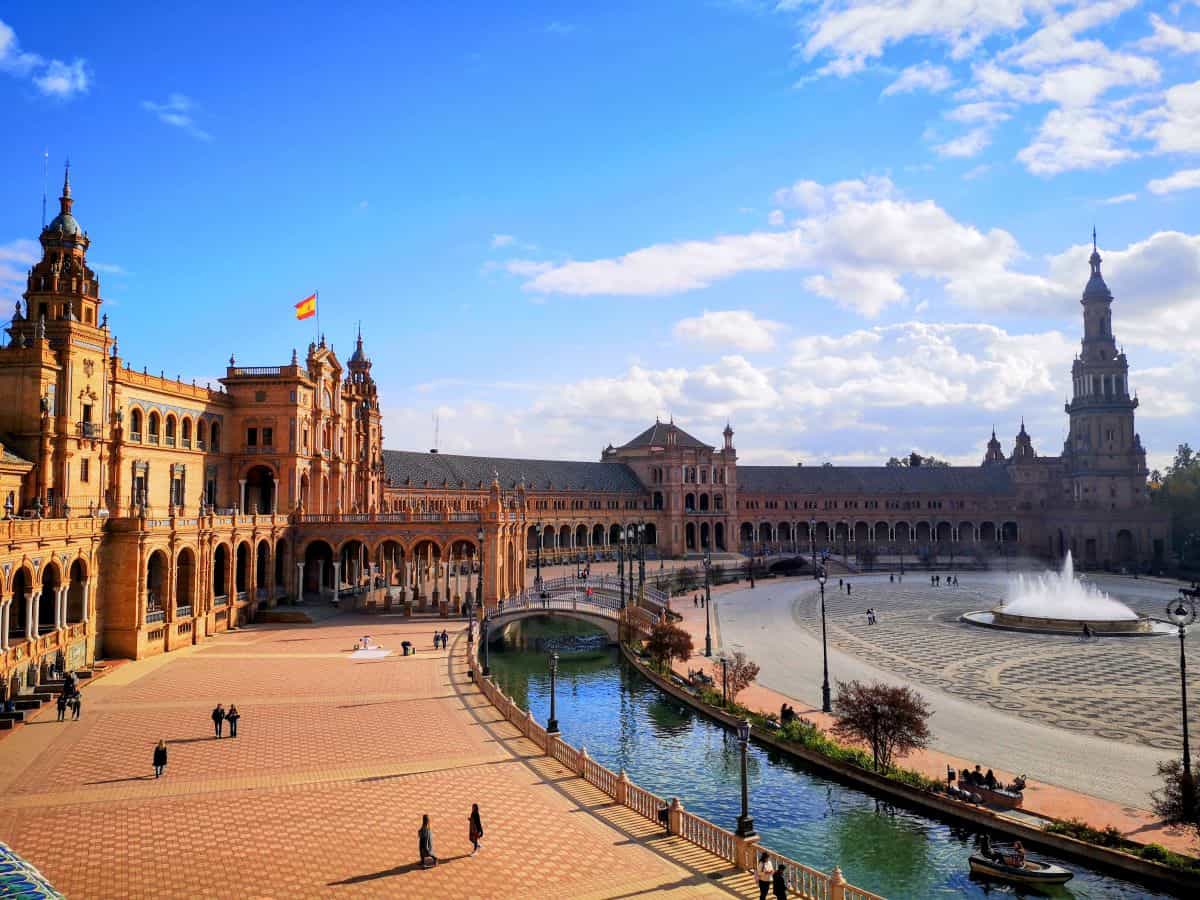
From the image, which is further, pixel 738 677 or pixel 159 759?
pixel 738 677

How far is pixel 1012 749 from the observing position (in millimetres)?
32094

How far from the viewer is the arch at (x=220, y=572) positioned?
5542 centimetres

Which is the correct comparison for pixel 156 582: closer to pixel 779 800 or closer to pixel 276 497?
pixel 276 497

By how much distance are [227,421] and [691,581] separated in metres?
49.0

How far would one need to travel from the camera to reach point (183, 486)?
197 feet

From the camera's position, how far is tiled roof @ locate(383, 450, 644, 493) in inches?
3871

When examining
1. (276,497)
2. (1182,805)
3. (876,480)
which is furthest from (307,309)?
(876,480)

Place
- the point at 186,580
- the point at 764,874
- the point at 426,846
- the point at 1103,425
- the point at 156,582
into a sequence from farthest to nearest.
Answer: the point at 1103,425 < the point at 156,582 < the point at 186,580 < the point at 426,846 < the point at 764,874

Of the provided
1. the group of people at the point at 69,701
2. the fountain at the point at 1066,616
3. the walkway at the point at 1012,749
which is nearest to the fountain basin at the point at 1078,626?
the fountain at the point at 1066,616

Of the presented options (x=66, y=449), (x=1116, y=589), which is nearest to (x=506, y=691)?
(x=66, y=449)

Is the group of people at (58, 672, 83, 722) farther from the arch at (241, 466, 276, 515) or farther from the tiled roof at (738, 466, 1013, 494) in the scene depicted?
the tiled roof at (738, 466, 1013, 494)

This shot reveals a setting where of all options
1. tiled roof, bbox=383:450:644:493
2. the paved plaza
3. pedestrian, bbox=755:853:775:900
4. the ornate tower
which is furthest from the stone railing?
the ornate tower

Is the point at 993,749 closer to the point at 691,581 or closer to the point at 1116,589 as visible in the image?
the point at 691,581

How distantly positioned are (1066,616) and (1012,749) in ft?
121
